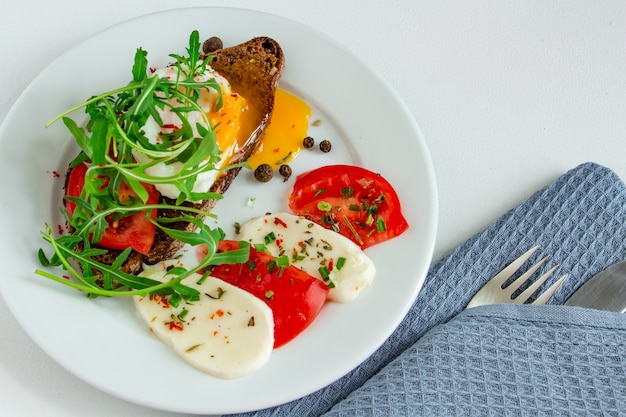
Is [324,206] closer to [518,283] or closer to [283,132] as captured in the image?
[283,132]

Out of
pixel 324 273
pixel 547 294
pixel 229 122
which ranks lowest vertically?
pixel 547 294

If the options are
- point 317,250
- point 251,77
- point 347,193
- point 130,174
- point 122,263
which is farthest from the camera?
point 251,77

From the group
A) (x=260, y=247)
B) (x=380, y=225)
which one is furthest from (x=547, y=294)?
(x=260, y=247)

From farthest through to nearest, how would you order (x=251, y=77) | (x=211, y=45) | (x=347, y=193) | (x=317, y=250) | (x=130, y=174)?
(x=211, y=45) → (x=251, y=77) → (x=347, y=193) → (x=317, y=250) → (x=130, y=174)

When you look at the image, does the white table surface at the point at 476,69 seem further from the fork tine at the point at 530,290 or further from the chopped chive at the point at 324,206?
the chopped chive at the point at 324,206

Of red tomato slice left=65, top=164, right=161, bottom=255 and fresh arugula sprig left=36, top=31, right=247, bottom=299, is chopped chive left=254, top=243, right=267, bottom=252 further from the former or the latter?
red tomato slice left=65, top=164, right=161, bottom=255

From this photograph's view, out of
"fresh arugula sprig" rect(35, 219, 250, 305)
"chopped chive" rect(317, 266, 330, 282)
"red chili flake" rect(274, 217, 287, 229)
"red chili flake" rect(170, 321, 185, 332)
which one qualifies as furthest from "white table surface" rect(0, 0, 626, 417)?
"red chili flake" rect(170, 321, 185, 332)
